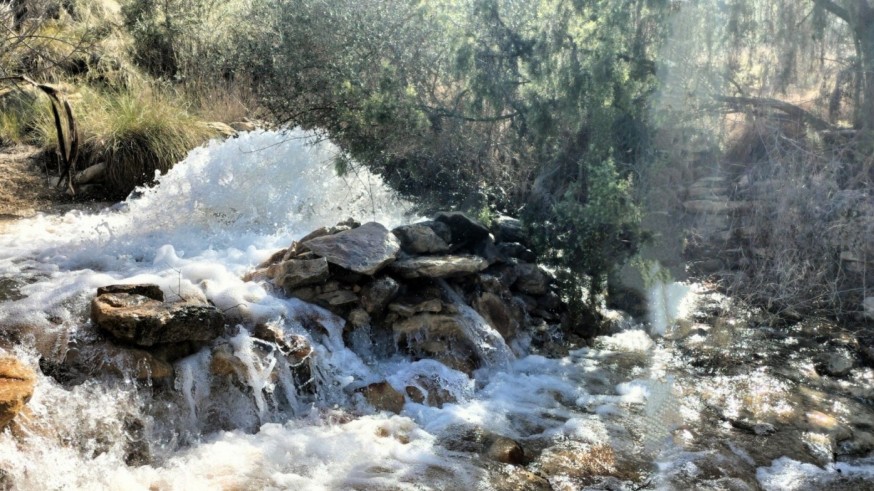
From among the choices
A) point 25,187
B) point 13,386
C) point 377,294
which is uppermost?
point 25,187

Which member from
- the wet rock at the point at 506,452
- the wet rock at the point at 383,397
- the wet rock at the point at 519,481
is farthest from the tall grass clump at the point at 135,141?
the wet rock at the point at 519,481

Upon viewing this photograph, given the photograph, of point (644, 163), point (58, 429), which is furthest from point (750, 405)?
point (58, 429)

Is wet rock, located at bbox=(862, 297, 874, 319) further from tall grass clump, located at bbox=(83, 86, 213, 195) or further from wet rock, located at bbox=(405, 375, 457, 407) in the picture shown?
tall grass clump, located at bbox=(83, 86, 213, 195)

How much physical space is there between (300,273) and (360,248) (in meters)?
0.50

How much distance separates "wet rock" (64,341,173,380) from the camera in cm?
366

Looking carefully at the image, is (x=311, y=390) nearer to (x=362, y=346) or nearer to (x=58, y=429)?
(x=362, y=346)

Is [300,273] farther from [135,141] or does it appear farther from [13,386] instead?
[135,141]

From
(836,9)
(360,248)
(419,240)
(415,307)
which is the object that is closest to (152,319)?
(360,248)

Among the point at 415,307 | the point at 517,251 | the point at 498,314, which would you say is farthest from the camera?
the point at 517,251

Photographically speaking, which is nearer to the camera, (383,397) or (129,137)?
(383,397)

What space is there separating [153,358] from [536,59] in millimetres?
4161

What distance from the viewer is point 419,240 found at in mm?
5609

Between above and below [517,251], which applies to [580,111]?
above

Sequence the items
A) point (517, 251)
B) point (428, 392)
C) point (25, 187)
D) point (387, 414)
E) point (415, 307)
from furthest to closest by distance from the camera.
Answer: point (25, 187)
point (517, 251)
point (415, 307)
point (428, 392)
point (387, 414)
